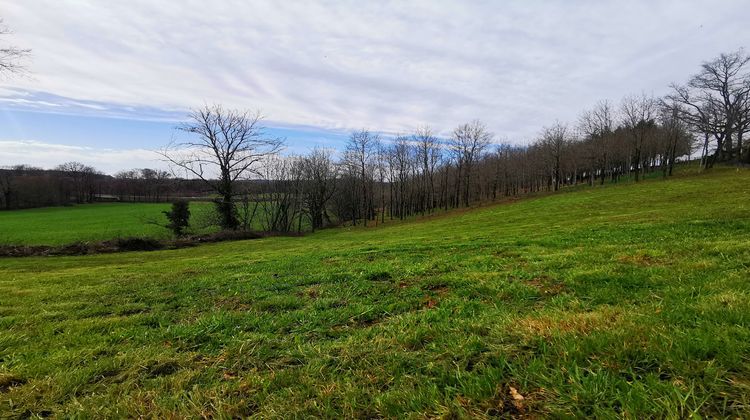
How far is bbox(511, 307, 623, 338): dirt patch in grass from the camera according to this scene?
9.87 feet

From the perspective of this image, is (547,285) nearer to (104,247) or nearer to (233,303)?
(233,303)

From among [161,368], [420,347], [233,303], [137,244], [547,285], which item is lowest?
[137,244]

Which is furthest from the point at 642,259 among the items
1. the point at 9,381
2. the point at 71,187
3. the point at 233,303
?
the point at 71,187

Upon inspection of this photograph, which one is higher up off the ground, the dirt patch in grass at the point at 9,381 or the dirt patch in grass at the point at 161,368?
the dirt patch in grass at the point at 161,368

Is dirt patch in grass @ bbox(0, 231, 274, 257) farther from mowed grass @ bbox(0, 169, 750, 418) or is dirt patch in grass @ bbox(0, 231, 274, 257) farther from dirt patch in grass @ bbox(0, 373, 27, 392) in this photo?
dirt patch in grass @ bbox(0, 373, 27, 392)

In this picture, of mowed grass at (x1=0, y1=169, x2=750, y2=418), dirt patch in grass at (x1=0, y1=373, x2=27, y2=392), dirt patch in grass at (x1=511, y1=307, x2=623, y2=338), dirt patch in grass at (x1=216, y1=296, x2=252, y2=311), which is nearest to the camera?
mowed grass at (x1=0, y1=169, x2=750, y2=418)

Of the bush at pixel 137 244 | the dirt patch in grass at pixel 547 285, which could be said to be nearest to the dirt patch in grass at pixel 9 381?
the dirt patch in grass at pixel 547 285

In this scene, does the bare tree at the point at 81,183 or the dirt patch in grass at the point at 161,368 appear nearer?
the dirt patch in grass at the point at 161,368

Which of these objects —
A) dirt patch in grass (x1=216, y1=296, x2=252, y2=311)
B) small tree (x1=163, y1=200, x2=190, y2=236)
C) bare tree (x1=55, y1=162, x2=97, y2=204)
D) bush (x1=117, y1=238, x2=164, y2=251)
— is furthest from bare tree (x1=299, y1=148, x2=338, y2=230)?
bare tree (x1=55, y1=162, x2=97, y2=204)

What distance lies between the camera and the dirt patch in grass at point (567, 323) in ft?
9.87

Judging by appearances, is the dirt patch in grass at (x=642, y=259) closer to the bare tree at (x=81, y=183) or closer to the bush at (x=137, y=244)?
the bush at (x=137, y=244)

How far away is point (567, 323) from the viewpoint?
3.19 m

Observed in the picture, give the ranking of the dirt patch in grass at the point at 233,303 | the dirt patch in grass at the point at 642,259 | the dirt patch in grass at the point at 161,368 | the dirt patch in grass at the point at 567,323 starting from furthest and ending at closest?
the dirt patch in grass at the point at 642,259, the dirt patch in grass at the point at 233,303, the dirt patch in grass at the point at 161,368, the dirt patch in grass at the point at 567,323

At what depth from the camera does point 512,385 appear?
7.86 feet
